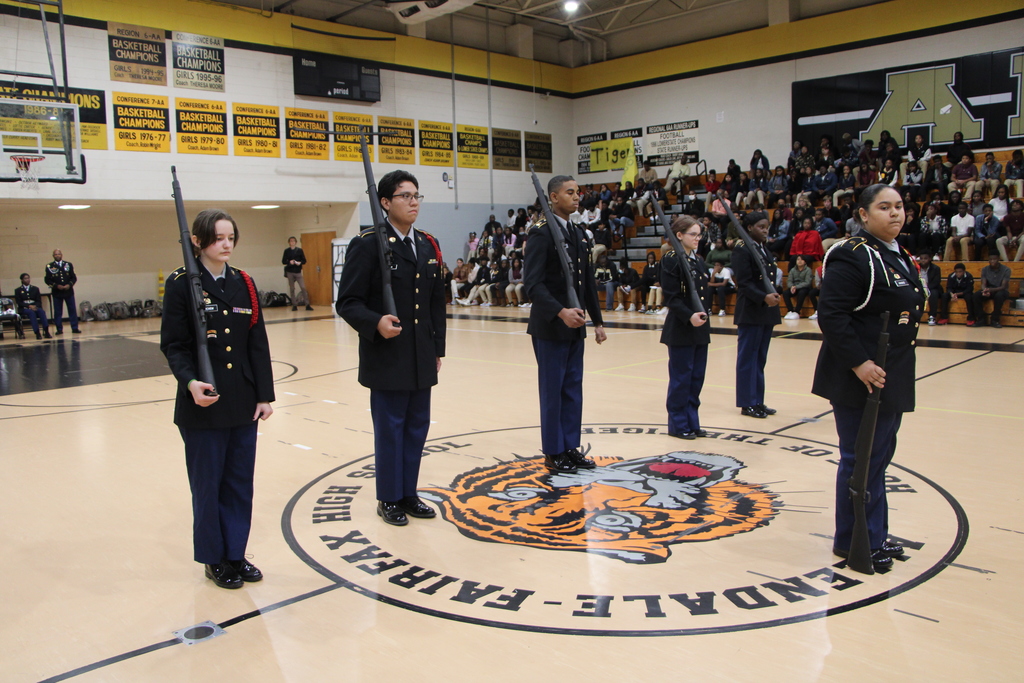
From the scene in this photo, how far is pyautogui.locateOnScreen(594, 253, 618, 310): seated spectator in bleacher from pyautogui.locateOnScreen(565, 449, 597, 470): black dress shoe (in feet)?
45.3

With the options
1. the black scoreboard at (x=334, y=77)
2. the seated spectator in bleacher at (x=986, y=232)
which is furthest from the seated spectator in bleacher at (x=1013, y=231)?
the black scoreboard at (x=334, y=77)

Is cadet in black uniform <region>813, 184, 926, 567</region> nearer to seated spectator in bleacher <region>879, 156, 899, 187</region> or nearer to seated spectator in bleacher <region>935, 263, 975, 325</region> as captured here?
seated spectator in bleacher <region>935, 263, 975, 325</region>

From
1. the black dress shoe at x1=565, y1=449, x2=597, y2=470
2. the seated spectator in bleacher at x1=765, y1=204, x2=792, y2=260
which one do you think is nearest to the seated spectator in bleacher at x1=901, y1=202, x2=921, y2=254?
the seated spectator in bleacher at x1=765, y1=204, x2=792, y2=260

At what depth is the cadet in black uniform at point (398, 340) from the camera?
420cm

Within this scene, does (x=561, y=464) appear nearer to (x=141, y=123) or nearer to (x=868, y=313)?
(x=868, y=313)

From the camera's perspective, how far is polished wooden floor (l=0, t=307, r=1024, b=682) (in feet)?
9.18

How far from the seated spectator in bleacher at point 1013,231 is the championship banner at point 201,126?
17.0m

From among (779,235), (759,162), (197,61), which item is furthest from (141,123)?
(759,162)

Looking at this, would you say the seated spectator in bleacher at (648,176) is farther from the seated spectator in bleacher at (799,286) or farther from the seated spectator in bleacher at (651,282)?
the seated spectator in bleacher at (799,286)

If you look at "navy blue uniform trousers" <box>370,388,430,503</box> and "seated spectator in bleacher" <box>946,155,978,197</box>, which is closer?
"navy blue uniform trousers" <box>370,388,430,503</box>

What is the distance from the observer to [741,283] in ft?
22.5

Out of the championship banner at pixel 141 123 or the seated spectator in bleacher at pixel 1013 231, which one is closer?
the seated spectator in bleacher at pixel 1013 231

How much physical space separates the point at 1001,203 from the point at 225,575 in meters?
16.1

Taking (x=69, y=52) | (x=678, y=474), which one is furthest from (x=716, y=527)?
(x=69, y=52)
